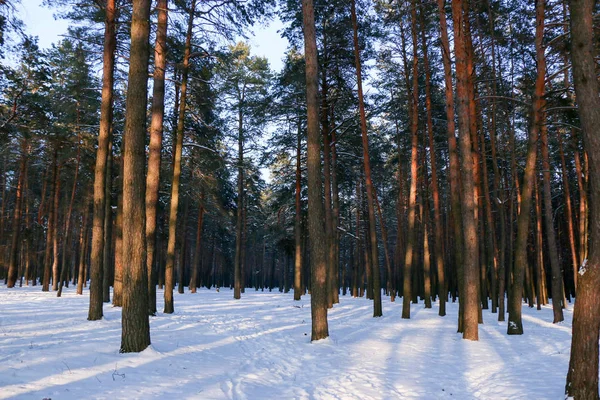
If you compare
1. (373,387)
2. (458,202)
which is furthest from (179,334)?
(458,202)

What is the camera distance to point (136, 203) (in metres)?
7.36

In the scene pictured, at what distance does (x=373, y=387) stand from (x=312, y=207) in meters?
4.66

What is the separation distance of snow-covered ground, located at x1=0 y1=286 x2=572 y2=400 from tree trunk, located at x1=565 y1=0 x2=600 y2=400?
0.68 meters

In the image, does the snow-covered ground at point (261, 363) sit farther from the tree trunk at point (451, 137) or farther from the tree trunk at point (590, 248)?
the tree trunk at point (451, 137)

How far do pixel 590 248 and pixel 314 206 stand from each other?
5.94m

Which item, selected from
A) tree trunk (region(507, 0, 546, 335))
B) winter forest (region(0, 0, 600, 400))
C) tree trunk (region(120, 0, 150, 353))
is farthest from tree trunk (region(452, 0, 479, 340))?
tree trunk (region(120, 0, 150, 353))

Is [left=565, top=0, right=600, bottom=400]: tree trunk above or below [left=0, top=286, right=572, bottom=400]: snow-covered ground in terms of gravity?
above

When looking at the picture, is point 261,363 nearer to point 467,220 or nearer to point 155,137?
point 467,220

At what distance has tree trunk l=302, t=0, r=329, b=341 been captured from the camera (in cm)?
996

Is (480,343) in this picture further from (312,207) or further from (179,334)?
(179,334)

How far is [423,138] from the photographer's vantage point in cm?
2197

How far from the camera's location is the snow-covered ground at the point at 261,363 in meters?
5.30

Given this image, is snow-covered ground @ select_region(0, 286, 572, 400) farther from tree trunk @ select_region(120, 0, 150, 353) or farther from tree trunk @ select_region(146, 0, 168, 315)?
tree trunk @ select_region(146, 0, 168, 315)

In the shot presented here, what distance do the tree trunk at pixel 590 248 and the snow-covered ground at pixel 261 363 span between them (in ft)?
2.22
